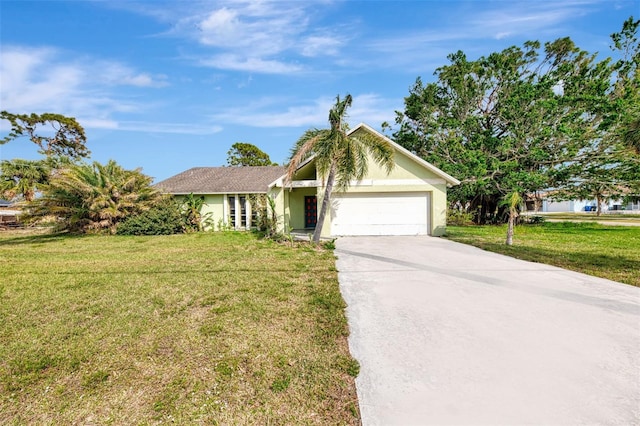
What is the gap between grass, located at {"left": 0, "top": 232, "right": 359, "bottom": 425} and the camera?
2531mm

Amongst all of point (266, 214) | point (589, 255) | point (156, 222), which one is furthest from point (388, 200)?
point (156, 222)

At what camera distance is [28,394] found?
2.74 metres

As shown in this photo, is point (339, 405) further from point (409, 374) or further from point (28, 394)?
point (28, 394)

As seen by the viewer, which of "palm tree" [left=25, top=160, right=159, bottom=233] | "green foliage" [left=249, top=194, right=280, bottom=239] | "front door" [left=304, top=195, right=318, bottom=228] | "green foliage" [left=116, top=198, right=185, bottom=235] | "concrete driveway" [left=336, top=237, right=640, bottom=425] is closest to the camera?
"concrete driveway" [left=336, top=237, right=640, bottom=425]

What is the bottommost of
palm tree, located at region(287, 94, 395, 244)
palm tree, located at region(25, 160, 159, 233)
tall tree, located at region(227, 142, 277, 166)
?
palm tree, located at region(25, 160, 159, 233)

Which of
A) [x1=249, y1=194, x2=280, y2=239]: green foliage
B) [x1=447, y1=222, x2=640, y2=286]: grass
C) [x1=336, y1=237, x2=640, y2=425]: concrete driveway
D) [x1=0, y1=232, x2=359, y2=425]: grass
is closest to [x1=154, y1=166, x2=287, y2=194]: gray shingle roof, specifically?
[x1=249, y1=194, x2=280, y2=239]: green foliage

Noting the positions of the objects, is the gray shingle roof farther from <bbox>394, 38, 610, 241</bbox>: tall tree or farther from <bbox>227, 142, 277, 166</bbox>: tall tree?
<bbox>227, 142, 277, 166</bbox>: tall tree

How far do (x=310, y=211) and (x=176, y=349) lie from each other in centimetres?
1541

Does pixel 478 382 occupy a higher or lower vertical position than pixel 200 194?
lower

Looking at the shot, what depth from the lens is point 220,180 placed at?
19.7 metres

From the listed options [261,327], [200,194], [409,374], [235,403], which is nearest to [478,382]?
[409,374]

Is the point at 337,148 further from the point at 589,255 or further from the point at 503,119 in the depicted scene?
the point at 503,119

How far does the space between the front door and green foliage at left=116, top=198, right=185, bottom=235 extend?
7.29 m

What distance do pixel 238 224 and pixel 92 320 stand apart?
47.1ft
